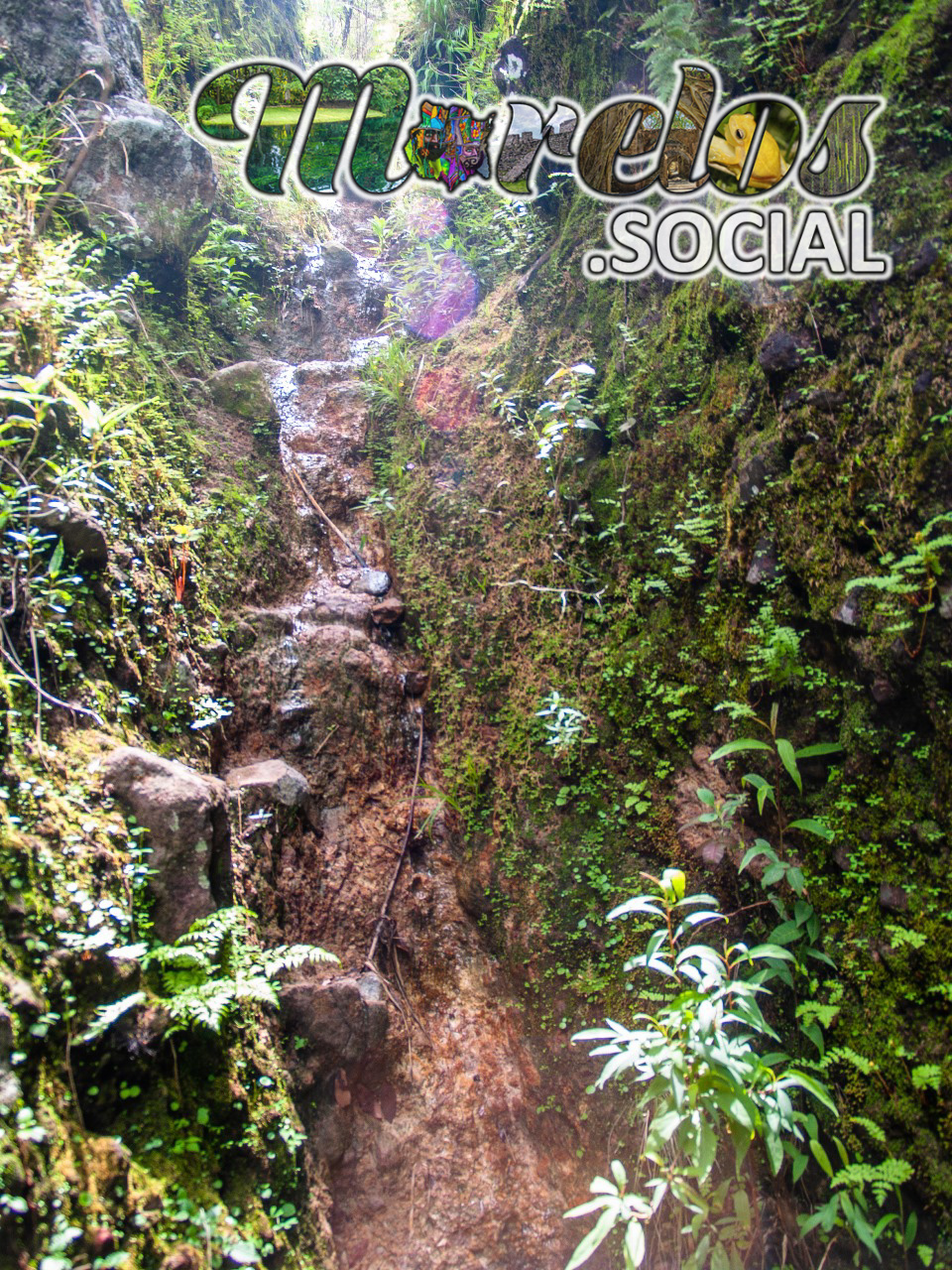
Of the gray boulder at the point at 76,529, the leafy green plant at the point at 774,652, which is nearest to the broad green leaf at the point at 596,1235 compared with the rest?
the leafy green plant at the point at 774,652

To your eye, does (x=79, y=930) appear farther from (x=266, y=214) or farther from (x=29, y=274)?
(x=266, y=214)

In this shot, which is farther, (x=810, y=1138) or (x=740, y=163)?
(x=740, y=163)

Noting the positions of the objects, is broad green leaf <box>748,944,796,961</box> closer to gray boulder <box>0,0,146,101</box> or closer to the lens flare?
the lens flare

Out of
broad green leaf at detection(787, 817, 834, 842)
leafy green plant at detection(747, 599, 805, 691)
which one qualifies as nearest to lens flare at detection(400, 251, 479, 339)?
leafy green plant at detection(747, 599, 805, 691)

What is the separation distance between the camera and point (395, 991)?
420cm

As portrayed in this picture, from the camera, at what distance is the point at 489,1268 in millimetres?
3504

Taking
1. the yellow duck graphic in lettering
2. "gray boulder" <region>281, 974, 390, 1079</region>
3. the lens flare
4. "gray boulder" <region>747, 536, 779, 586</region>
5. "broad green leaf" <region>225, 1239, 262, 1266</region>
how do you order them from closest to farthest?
1. "broad green leaf" <region>225, 1239, 262, 1266</region>
2. "gray boulder" <region>747, 536, 779, 586</region>
3. "gray boulder" <region>281, 974, 390, 1079</region>
4. the yellow duck graphic in lettering
5. the lens flare

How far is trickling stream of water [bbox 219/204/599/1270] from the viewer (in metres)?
3.59

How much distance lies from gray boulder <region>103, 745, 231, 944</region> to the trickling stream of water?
1.01 m

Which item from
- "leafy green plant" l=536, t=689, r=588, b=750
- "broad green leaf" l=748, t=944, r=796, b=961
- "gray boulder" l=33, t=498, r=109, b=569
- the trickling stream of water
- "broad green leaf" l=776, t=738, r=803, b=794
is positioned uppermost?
"gray boulder" l=33, t=498, r=109, b=569

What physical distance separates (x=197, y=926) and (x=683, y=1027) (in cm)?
200

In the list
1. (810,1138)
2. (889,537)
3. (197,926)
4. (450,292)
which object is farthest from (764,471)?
(450,292)

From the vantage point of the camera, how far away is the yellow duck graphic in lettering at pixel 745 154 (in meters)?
Result: 3.88

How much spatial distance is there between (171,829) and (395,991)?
1989mm
